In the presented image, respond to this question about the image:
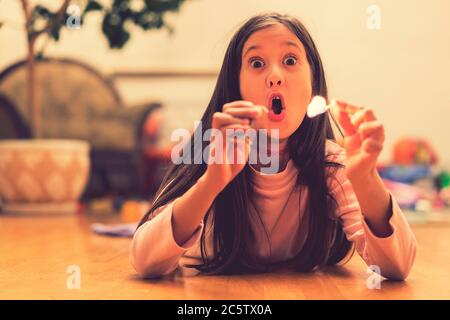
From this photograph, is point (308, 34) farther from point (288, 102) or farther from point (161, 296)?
point (161, 296)

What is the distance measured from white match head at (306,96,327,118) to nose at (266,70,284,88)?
2.1 inches

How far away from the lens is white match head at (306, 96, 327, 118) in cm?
81

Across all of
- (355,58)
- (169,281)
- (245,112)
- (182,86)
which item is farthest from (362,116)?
(182,86)

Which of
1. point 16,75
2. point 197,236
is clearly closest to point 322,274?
point 197,236

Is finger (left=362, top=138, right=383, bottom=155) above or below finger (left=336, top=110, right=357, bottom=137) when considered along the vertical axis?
below

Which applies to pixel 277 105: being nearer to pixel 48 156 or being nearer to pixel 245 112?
pixel 245 112

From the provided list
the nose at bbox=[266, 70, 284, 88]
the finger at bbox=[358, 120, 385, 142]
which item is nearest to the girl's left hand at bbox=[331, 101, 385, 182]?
the finger at bbox=[358, 120, 385, 142]

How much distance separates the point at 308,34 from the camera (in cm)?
91

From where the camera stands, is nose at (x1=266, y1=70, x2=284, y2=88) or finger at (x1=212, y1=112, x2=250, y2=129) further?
nose at (x1=266, y1=70, x2=284, y2=88)

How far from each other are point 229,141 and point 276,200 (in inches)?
8.1

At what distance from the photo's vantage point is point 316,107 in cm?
82

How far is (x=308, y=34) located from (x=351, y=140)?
246mm

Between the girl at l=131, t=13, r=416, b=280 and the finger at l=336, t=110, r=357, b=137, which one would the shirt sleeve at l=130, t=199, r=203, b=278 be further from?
the finger at l=336, t=110, r=357, b=137

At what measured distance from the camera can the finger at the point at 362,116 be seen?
70 cm
